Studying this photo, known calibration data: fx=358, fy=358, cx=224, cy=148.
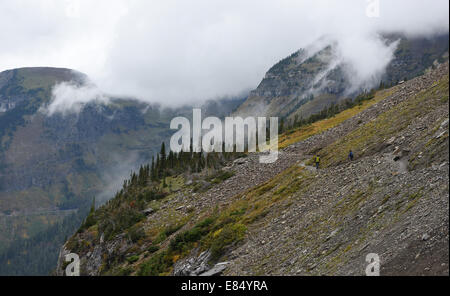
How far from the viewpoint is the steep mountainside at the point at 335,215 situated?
59.7 feet

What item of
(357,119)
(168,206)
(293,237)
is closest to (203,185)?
(168,206)

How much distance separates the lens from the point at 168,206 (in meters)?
62.2

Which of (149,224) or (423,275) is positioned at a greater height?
(423,275)

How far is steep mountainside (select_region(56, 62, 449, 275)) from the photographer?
59.7ft

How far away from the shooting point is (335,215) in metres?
25.2

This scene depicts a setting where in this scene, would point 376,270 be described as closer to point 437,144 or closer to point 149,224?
point 437,144

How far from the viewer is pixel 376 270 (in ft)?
54.9

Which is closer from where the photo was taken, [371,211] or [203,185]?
[371,211]
